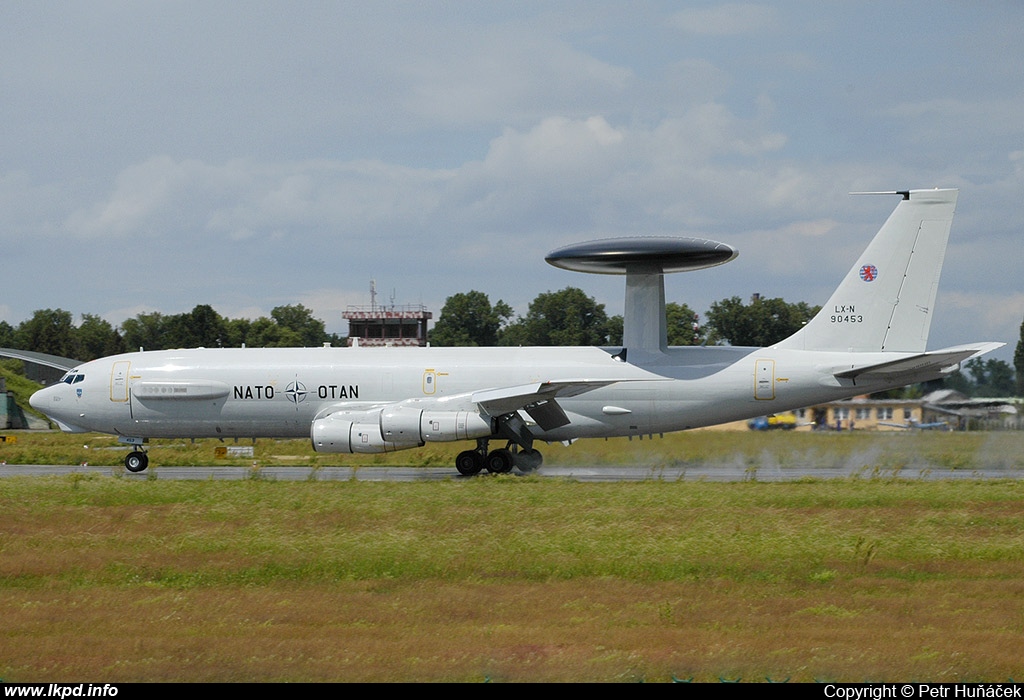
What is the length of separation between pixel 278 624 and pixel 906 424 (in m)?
36.0

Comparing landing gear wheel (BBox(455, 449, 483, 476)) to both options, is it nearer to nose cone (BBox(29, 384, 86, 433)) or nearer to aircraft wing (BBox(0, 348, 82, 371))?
nose cone (BBox(29, 384, 86, 433))

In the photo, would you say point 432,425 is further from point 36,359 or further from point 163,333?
point 163,333

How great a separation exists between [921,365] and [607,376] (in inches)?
317

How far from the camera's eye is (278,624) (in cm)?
1098

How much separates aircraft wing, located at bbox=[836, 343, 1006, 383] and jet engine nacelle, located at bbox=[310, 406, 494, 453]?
9.86 metres

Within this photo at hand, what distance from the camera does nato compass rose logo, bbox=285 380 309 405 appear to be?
92.9 feet

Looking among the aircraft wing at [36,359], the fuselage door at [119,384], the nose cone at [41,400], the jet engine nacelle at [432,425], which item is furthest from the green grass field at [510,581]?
the aircraft wing at [36,359]

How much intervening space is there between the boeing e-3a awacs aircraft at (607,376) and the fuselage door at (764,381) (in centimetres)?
3

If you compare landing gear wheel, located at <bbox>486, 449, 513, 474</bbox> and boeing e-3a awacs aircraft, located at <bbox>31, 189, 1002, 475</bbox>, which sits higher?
boeing e-3a awacs aircraft, located at <bbox>31, 189, 1002, 475</bbox>

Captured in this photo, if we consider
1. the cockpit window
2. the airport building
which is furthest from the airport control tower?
the cockpit window

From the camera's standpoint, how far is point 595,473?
1094 inches

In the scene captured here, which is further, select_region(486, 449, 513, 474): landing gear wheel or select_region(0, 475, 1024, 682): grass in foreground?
select_region(486, 449, 513, 474): landing gear wheel

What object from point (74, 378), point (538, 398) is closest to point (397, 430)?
point (538, 398)
